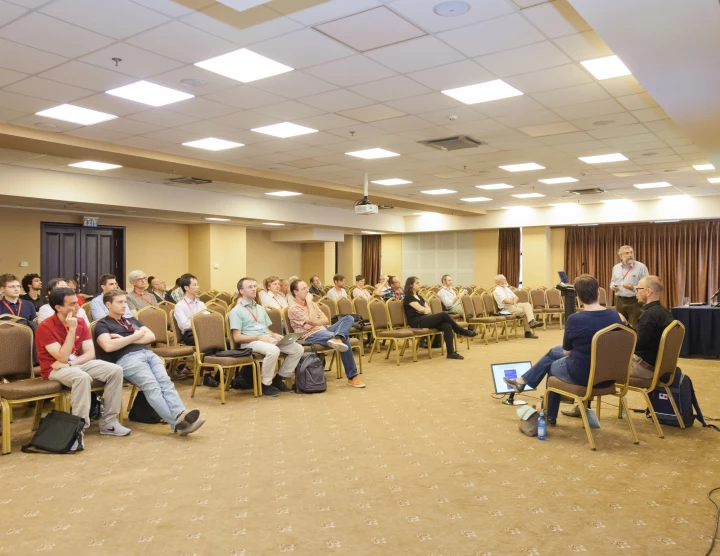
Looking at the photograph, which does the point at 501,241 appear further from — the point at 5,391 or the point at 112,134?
the point at 5,391

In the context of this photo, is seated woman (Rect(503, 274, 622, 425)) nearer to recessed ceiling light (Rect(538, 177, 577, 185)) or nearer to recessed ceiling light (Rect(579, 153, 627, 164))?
recessed ceiling light (Rect(579, 153, 627, 164))

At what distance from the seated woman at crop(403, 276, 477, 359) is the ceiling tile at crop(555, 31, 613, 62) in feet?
15.7

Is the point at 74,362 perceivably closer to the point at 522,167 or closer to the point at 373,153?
the point at 373,153

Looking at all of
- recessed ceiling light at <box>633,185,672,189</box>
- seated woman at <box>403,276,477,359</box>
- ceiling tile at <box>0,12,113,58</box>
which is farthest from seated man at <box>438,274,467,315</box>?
ceiling tile at <box>0,12,113,58</box>

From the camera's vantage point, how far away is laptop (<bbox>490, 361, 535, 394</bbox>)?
242 inches

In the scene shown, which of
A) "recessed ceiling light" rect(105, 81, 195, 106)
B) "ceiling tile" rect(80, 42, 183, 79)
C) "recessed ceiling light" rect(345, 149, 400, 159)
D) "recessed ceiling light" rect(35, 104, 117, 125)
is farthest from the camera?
"recessed ceiling light" rect(345, 149, 400, 159)

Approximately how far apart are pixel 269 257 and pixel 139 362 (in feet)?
51.6

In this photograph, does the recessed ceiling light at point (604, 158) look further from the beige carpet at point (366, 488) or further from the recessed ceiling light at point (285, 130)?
the beige carpet at point (366, 488)

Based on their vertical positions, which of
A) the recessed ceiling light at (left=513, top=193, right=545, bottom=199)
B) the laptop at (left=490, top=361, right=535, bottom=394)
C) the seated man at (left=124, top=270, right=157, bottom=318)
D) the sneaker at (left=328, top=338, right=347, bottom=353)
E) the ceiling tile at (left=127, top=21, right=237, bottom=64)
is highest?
the ceiling tile at (left=127, top=21, right=237, bottom=64)

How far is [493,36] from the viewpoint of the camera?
189 inches

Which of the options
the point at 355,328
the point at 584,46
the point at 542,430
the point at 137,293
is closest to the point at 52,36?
the point at 137,293

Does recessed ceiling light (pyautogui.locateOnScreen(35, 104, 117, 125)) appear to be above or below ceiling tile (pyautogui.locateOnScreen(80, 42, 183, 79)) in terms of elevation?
below

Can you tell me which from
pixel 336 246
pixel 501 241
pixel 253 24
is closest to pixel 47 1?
pixel 253 24

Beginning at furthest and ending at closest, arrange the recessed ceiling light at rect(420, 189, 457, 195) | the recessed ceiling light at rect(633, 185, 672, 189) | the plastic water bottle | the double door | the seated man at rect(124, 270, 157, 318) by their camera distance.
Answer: the double door
the recessed ceiling light at rect(420, 189, 457, 195)
the recessed ceiling light at rect(633, 185, 672, 189)
the seated man at rect(124, 270, 157, 318)
the plastic water bottle
